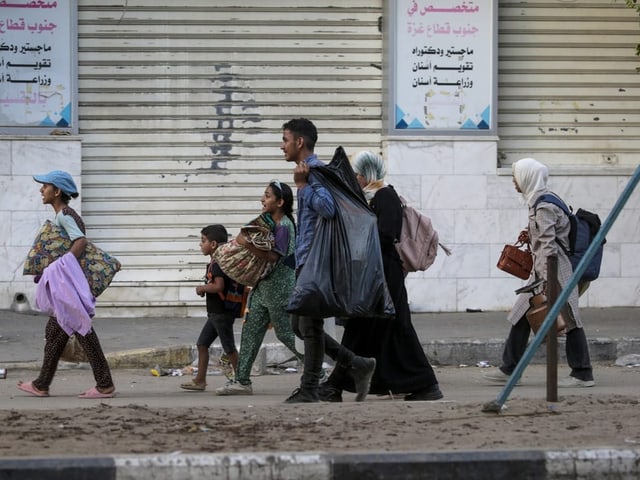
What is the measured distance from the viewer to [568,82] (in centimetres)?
1422

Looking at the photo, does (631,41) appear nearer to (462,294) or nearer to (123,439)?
(462,294)

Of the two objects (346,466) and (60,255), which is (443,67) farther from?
(346,466)

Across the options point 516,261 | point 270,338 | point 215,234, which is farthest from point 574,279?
point 270,338

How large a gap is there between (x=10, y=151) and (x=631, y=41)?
21.4 feet

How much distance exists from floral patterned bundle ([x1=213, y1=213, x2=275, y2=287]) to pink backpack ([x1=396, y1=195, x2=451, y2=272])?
831 millimetres

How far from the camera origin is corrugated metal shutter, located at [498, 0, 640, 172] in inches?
556

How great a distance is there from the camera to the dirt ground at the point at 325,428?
600 cm

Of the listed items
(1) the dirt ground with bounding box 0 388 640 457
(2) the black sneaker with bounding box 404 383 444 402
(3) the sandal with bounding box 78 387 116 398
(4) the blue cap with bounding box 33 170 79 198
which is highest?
(4) the blue cap with bounding box 33 170 79 198

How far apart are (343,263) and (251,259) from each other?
96cm

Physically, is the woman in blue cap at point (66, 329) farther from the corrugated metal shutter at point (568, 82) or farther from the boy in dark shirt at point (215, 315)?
the corrugated metal shutter at point (568, 82)

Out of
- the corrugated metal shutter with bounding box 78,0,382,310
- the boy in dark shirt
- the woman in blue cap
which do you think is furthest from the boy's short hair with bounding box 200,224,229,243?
the corrugated metal shutter with bounding box 78,0,382,310

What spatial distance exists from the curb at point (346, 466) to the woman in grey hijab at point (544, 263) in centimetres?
353

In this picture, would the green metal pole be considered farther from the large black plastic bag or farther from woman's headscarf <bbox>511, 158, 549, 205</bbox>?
woman's headscarf <bbox>511, 158, 549, 205</bbox>

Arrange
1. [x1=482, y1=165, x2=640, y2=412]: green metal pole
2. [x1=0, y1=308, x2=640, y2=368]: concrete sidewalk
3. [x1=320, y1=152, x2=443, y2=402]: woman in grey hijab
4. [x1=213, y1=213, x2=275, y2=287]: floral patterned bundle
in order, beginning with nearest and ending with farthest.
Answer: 1. [x1=482, y1=165, x2=640, y2=412]: green metal pole
2. [x1=320, y1=152, x2=443, y2=402]: woman in grey hijab
3. [x1=213, y1=213, x2=275, y2=287]: floral patterned bundle
4. [x1=0, y1=308, x2=640, y2=368]: concrete sidewalk
